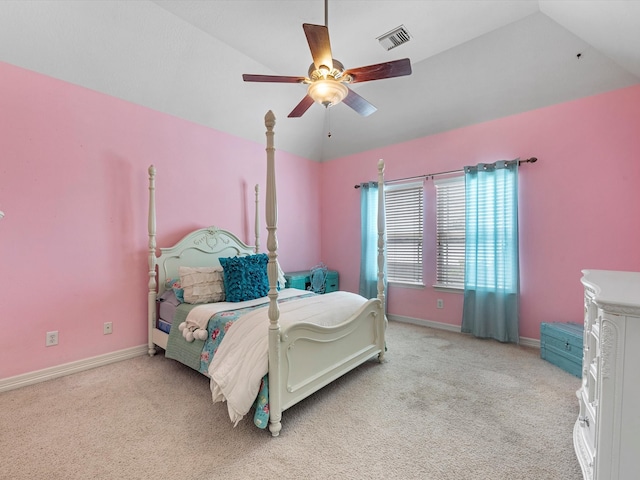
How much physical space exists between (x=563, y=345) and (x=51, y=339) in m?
4.63

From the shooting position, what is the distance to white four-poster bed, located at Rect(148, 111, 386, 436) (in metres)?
1.77

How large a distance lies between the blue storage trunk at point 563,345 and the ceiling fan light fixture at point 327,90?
9.53 ft

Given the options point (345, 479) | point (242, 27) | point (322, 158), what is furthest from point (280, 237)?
point (345, 479)

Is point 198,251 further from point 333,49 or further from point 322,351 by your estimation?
point 333,49

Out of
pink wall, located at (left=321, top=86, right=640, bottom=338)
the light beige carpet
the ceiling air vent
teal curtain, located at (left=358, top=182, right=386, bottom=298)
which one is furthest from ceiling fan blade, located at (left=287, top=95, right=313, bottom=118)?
the light beige carpet

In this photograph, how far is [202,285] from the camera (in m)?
2.75

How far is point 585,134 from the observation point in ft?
9.52

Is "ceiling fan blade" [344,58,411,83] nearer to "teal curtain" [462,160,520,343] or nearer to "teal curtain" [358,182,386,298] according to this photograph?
"teal curtain" [462,160,520,343]

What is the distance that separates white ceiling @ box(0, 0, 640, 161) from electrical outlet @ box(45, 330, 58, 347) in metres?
2.26

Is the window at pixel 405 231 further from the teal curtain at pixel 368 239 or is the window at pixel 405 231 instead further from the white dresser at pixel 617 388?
the white dresser at pixel 617 388

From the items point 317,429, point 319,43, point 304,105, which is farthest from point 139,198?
point 317,429

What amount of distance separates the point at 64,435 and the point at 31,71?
2819 millimetres

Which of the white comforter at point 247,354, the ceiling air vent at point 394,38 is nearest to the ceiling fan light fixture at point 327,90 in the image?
the ceiling air vent at point 394,38

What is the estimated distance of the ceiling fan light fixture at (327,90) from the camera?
6.36 feet
